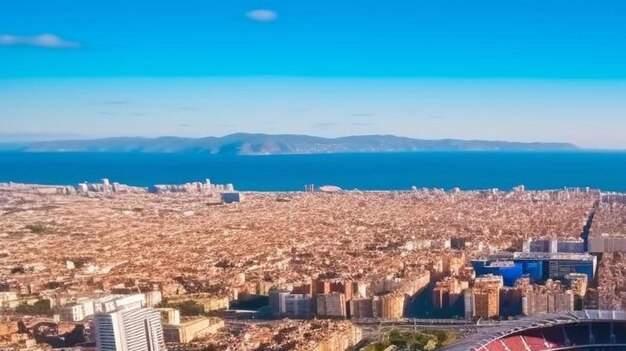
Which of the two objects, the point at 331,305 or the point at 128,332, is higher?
the point at 128,332

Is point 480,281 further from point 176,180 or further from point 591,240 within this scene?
point 176,180

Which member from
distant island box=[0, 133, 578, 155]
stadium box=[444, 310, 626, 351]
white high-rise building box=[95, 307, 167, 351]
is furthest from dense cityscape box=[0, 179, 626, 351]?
distant island box=[0, 133, 578, 155]

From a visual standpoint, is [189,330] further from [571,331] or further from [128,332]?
[571,331]

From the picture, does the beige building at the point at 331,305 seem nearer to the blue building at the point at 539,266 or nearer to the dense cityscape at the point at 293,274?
the dense cityscape at the point at 293,274

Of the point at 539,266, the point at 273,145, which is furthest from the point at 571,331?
the point at 273,145

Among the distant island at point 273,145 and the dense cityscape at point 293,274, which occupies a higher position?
the distant island at point 273,145

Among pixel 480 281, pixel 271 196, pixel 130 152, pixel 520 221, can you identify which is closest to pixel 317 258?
pixel 480 281

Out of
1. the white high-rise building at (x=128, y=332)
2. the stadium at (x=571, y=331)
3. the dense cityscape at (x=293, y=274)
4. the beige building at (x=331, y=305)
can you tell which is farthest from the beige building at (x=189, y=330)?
the stadium at (x=571, y=331)
